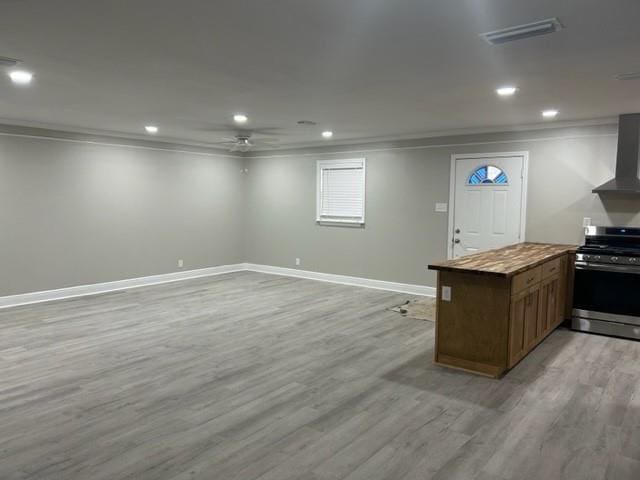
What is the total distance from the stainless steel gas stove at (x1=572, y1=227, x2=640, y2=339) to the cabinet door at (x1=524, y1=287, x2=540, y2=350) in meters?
1.04

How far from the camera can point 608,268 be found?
5117 mm

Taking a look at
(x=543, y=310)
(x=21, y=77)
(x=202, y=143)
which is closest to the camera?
(x=21, y=77)

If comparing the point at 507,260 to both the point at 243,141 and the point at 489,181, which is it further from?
the point at 243,141

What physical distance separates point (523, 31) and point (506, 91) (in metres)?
1.66

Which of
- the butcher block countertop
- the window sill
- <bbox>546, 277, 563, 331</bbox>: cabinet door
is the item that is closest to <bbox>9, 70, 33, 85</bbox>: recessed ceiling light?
the butcher block countertop

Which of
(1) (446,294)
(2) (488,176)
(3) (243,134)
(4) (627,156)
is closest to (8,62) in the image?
(3) (243,134)

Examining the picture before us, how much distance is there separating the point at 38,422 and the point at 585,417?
3736mm

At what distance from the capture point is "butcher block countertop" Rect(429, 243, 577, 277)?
3.91m

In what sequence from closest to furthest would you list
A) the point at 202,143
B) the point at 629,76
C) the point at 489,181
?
the point at 629,76, the point at 489,181, the point at 202,143

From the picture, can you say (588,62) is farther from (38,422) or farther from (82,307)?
(82,307)

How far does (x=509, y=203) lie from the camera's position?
6.47 metres

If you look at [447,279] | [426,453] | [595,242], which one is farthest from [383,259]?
[426,453]

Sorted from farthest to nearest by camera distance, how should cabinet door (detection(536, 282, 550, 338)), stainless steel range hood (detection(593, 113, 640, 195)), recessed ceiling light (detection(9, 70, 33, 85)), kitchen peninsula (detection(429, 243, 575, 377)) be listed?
stainless steel range hood (detection(593, 113, 640, 195))
cabinet door (detection(536, 282, 550, 338))
kitchen peninsula (detection(429, 243, 575, 377))
recessed ceiling light (detection(9, 70, 33, 85))

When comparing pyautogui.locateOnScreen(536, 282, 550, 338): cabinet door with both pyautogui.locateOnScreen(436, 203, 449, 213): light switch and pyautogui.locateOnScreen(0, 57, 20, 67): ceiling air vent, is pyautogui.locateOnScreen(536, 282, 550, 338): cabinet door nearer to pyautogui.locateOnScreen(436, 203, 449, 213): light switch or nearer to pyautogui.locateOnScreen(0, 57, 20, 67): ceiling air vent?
pyautogui.locateOnScreen(436, 203, 449, 213): light switch
